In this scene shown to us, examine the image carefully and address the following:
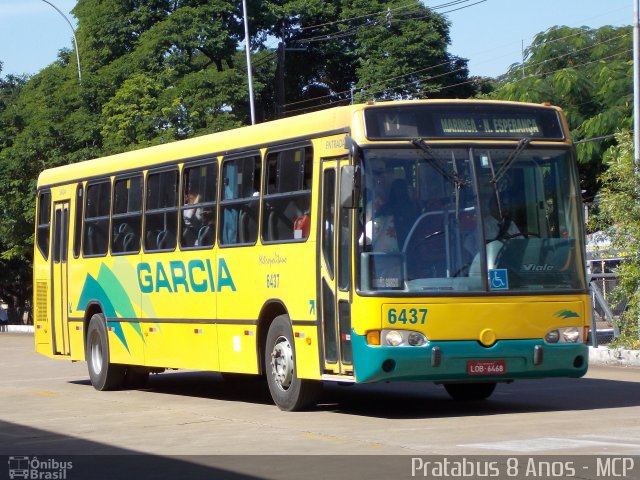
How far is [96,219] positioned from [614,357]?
8.91 m

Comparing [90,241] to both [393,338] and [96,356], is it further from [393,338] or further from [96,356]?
[393,338]

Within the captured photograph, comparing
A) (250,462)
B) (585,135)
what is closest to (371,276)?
(250,462)

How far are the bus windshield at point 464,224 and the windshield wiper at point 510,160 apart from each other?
10 mm

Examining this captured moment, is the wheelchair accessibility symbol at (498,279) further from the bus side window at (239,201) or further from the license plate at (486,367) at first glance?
the bus side window at (239,201)

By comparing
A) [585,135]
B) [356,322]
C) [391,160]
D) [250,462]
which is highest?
[585,135]

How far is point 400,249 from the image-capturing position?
1289cm

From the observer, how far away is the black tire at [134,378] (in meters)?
19.3

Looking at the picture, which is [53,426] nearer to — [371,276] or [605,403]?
[371,276]

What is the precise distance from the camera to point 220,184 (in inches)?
631

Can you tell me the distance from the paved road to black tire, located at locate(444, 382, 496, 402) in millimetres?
179

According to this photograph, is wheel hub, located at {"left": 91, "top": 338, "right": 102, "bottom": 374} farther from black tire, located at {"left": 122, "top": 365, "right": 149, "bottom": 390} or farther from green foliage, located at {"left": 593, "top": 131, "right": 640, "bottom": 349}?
green foliage, located at {"left": 593, "top": 131, "right": 640, "bottom": 349}

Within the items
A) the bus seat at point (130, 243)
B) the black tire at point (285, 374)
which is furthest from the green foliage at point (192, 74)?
the black tire at point (285, 374)

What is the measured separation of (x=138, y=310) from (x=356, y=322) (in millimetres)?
5946

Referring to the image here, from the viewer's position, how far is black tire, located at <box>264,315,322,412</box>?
14.2 meters
